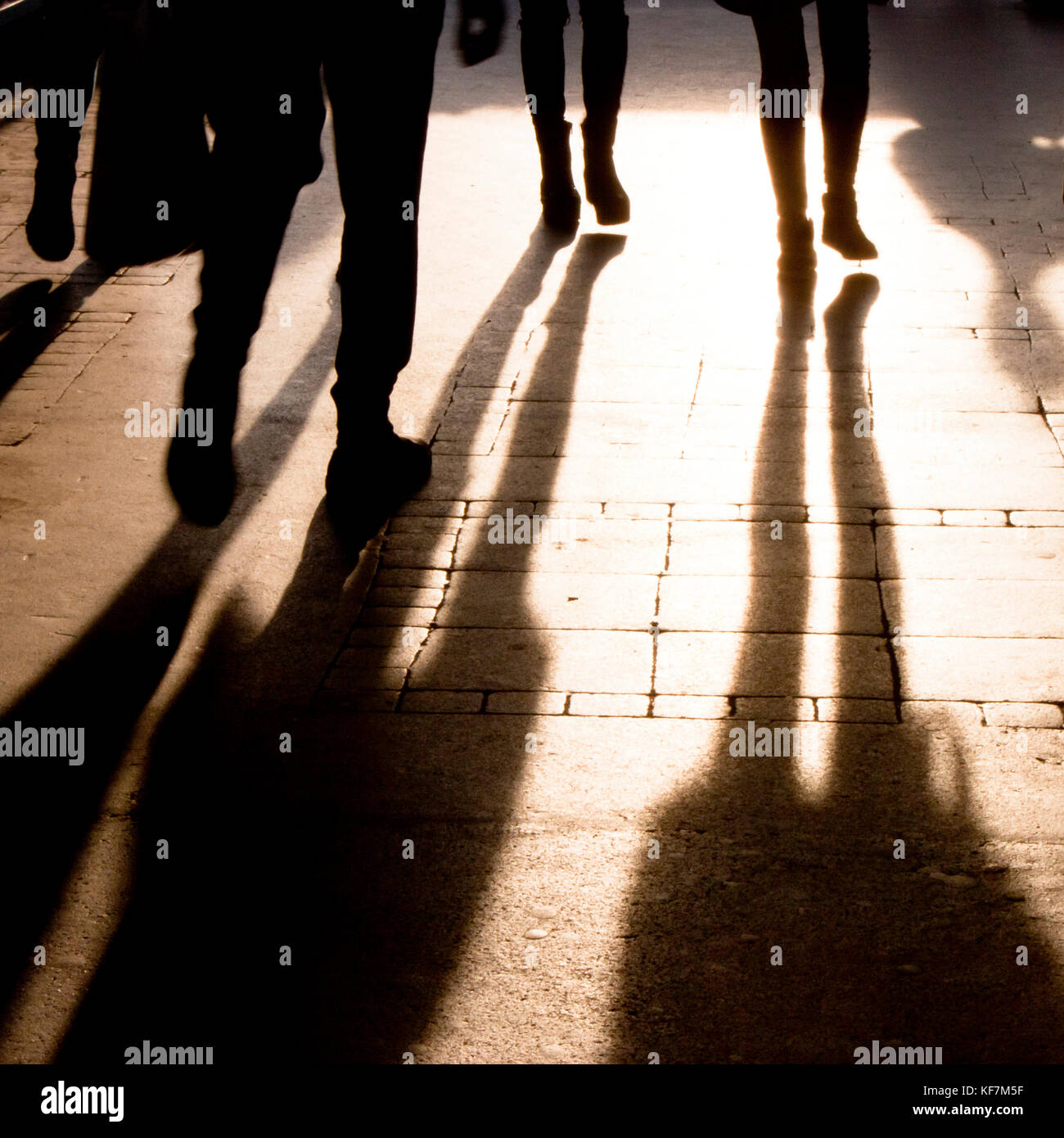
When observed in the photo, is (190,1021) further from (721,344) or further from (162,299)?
(162,299)

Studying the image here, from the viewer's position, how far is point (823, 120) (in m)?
5.66

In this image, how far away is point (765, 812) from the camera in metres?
2.81

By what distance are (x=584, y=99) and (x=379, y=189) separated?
2.66 meters

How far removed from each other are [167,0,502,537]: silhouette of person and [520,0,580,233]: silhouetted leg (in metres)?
2.30

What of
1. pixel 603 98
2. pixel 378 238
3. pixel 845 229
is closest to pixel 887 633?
pixel 378 238

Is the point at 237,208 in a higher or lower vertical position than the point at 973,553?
higher

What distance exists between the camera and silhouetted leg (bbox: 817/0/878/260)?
5352mm

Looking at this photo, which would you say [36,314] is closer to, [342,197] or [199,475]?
[199,475]

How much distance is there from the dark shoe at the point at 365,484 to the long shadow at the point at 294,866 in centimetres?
54

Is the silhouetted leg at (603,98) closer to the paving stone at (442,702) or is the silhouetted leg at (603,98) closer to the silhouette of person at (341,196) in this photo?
the silhouette of person at (341,196)

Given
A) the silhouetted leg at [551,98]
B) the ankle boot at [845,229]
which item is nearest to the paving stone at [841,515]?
the ankle boot at [845,229]

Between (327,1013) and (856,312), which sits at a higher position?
(327,1013)
